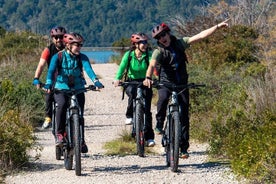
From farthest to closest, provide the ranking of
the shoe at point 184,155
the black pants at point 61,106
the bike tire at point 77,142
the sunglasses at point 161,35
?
1. the shoe at point 184,155
2. the sunglasses at point 161,35
3. the black pants at point 61,106
4. the bike tire at point 77,142

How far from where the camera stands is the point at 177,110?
9.81m

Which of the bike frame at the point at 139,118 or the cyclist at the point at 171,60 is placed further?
the bike frame at the point at 139,118

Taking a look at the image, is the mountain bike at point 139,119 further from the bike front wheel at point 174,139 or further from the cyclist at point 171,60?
the bike front wheel at point 174,139

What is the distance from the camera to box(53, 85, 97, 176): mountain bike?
9.51 meters

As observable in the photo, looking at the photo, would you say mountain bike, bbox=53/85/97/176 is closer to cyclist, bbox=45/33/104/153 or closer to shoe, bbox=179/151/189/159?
cyclist, bbox=45/33/104/153

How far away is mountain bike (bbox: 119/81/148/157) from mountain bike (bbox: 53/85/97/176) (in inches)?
47.7

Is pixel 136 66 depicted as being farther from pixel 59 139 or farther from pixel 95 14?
pixel 95 14

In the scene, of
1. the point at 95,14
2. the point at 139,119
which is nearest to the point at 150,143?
the point at 139,119

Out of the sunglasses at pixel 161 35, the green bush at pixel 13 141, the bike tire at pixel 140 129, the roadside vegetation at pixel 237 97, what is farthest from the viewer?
the bike tire at pixel 140 129

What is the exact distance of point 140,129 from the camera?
11.1 meters

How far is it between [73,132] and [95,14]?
145 meters

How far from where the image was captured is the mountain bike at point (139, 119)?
11023 mm

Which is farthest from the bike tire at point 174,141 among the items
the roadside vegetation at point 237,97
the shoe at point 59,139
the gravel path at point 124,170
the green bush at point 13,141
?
the green bush at point 13,141

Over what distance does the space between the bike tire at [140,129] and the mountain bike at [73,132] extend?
1.27 m
